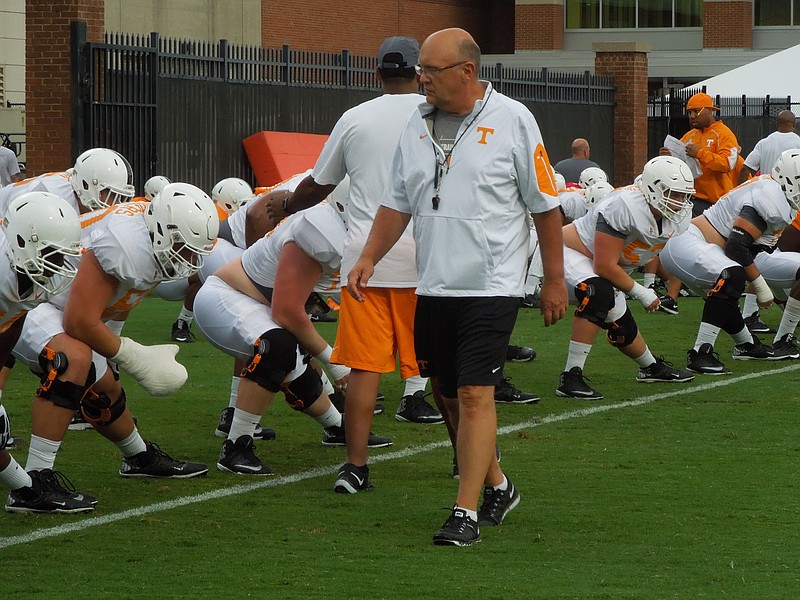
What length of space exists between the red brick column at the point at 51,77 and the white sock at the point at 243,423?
10931 millimetres

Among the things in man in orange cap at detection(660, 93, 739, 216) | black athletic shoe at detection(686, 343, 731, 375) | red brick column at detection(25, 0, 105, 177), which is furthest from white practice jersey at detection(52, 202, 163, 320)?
Answer: man in orange cap at detection(660, 93, 739, 216)

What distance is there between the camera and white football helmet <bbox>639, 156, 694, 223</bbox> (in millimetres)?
9625

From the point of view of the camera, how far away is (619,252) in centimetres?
981

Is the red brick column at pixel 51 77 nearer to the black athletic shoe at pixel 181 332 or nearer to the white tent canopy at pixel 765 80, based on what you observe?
the black athletic shoe at pixel 181 332

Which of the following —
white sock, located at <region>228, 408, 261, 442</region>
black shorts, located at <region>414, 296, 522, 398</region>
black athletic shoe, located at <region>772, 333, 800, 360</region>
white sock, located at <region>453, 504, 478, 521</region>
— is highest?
black shorts, located at <region>414, 296, 522, 398</region>

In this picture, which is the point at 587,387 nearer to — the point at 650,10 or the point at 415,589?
the point at 415,589

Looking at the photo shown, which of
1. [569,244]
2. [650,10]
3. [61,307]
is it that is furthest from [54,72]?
[650,10]

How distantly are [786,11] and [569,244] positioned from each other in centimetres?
3413

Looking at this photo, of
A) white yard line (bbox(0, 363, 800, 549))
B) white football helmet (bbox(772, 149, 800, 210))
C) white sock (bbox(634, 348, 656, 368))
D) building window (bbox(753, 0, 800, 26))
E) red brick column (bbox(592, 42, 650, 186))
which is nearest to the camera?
white yard line (bbox(0, 363, 800, 549))

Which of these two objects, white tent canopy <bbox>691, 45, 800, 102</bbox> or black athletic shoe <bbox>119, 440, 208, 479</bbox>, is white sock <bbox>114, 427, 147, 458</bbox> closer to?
black athletic shoe <bbox>119, 440, 208, 479</bbox>

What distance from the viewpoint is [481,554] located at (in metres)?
5.61

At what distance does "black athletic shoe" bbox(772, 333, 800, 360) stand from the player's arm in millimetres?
6858

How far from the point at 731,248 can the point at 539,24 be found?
108 feet

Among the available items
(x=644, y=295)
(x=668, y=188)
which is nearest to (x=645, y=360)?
(x=644, y=295)
